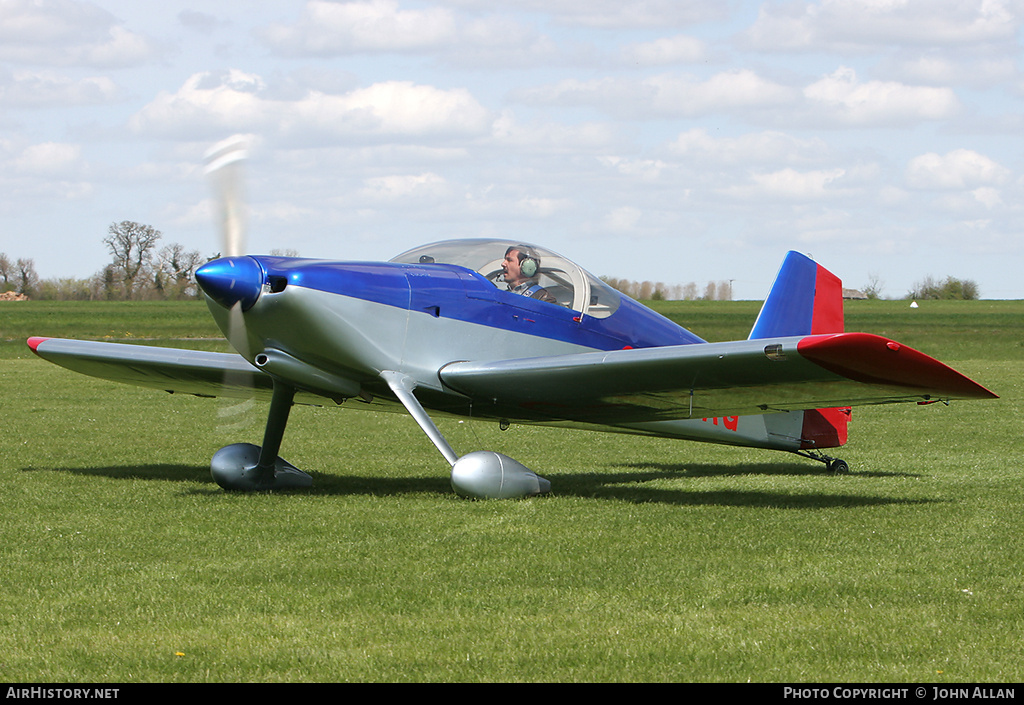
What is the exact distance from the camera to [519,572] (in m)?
5.83

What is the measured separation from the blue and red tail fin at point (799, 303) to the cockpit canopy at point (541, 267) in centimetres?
219

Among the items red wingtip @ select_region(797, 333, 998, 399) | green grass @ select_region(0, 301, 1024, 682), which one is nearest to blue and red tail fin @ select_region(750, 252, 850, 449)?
green grass @ select_region(0, 301, 1024, 682)

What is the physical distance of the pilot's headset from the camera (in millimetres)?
8953

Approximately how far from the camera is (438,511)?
788 centimetres

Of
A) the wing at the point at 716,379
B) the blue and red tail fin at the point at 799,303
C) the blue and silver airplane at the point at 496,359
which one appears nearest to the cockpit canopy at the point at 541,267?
the blue and silver airplane at the point at 496,359

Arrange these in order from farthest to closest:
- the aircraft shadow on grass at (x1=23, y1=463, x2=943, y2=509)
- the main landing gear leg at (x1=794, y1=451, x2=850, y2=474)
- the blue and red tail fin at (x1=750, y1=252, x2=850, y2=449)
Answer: the main landing gear leg at (x1=794, y1=451, x2=850, y2=474)
the blue and red tail fin at (x1=750, y1=252, x2=850, y2=449)
the aircraft shadow on grass at (x1=23, y1=463, x2=943, y2=509)

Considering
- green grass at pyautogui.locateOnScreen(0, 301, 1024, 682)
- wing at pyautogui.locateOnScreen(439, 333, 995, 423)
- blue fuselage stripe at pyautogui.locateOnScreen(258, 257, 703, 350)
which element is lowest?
green grass at pyautogui.locateOnScreen(0, 301, 1024, 682)

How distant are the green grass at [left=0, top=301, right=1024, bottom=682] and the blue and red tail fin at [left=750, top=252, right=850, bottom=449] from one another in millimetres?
453

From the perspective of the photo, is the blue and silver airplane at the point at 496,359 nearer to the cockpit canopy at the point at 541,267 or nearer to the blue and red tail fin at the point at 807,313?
the cockpit canopy at the point at 541,267

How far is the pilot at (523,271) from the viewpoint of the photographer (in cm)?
895

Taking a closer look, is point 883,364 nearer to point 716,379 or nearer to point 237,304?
point 716,379

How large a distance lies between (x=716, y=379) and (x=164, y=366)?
212 inches

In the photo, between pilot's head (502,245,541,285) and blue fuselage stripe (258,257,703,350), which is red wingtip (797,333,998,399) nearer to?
blue fuselage stripe (258,257,703,350)
